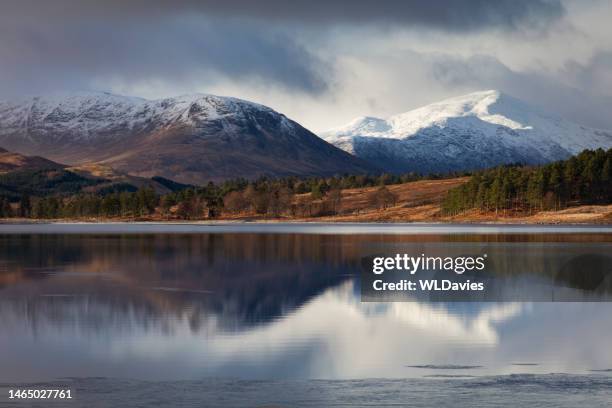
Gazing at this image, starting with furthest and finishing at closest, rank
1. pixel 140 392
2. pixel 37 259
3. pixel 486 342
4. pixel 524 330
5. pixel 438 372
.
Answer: pixel 37 259 < pixel 524 330 < pixel 486 342 < pixel 438 372 < pixel 140 392

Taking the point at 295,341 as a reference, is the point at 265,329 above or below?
above

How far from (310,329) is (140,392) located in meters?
17.2

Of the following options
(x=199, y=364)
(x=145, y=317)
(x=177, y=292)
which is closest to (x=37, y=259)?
(x=177, y=292)

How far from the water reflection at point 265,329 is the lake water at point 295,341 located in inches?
5.1

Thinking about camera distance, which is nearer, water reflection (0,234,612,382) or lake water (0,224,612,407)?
lake water (0,224,612,407)

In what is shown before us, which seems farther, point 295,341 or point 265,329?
point 265,329

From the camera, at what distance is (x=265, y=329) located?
4694 centimetres

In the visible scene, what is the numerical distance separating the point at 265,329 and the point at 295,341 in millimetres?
4098

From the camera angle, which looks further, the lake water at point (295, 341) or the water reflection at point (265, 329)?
the water reflection at point (265, 329)

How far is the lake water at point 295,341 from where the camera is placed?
105ft

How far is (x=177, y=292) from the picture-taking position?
65812 millimetres

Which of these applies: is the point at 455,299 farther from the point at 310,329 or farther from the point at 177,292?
the point at 177,292

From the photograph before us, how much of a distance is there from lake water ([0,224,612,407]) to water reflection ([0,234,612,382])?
0.13m

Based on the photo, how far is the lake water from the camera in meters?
31.9
